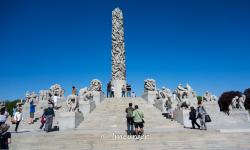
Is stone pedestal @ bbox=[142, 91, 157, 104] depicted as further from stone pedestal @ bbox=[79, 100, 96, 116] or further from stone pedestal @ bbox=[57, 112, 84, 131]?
stone pedestal @ bbox=[57, 112, 84, 131]

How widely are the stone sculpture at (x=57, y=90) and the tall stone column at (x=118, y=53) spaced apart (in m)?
8.69

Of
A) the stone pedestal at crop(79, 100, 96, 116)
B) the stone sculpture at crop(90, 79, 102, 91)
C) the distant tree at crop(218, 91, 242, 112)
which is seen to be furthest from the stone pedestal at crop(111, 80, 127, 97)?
the distant tree at crop(218, 91, 242, 112)

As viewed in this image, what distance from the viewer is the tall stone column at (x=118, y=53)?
3372 cm

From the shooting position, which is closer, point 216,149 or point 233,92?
point 216,149

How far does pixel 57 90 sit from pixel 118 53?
11388 mm

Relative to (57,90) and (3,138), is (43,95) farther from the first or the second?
(3,138)

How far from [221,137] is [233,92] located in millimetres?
49222

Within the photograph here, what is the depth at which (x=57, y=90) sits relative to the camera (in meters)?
25.2

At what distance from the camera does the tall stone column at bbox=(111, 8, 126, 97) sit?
33719mm

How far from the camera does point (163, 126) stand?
631 inches

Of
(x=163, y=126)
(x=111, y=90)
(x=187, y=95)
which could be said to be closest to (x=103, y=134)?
(x=163, y=126)

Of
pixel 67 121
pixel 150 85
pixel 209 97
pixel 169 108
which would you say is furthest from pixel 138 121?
pixel 150 85

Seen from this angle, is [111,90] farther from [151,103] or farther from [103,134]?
[103,134]

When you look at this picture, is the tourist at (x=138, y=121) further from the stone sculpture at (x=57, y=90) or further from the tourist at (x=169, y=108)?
the stone sculpture at (x=57, y=90)
